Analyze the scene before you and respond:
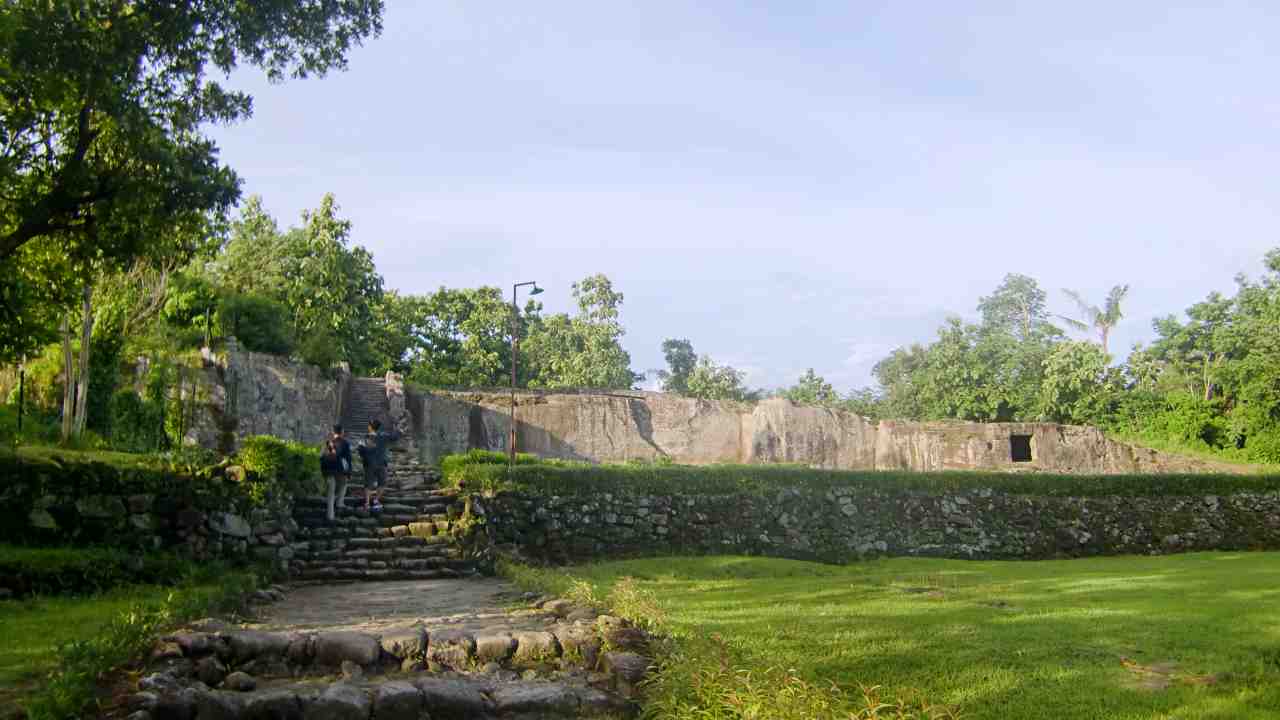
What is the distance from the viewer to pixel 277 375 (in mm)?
25188

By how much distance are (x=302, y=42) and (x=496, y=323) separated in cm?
3134

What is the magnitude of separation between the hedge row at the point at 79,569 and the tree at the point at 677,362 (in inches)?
1740

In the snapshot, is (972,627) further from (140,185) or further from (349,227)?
(349,227)

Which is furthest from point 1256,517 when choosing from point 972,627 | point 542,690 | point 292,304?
point 292,304

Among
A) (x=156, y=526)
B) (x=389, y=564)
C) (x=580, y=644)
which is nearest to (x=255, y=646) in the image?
(x=580, y=644)

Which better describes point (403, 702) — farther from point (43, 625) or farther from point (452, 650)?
point (43, 625)

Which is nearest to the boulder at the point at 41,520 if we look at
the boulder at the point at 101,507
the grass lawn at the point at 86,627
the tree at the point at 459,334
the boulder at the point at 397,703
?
the boulder at the point at 101,507

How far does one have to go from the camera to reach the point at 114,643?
21.8ft

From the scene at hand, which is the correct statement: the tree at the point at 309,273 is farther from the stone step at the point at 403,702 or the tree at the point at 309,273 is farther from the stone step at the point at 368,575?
the stone step at the point at 403,702

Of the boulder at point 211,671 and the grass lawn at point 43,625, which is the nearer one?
the grass lawn at point 43,625

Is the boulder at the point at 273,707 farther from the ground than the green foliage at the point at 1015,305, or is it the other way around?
the green foliage at the point at 1015,305

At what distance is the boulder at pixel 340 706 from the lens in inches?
223

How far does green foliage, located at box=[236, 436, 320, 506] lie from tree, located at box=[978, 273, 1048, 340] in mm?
45100

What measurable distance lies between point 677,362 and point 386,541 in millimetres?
43520
